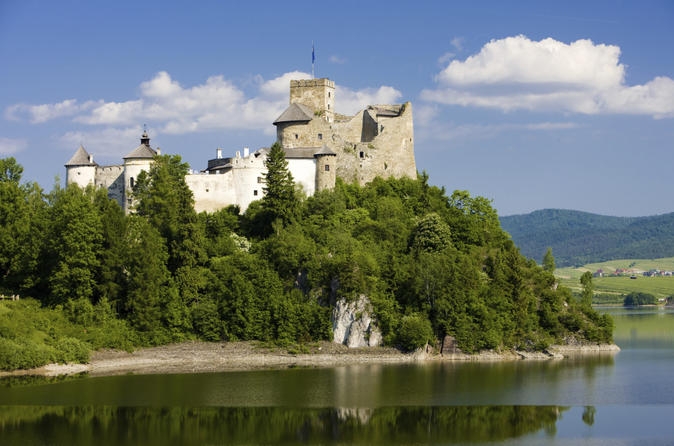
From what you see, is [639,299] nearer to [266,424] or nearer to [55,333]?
[55,333]

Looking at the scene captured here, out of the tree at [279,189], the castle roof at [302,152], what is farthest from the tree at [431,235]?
the castle roof at [302,152]

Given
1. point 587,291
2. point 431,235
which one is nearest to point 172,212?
point 431,235

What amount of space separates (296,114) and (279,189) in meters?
8.46

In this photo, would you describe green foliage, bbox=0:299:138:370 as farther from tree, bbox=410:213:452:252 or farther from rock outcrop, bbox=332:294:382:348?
tree, bbox=410:213:452:252

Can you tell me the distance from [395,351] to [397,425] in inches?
704

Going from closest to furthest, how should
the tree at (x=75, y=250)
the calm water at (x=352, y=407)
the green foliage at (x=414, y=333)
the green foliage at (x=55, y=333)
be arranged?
the calm water at (x=352, y=407)
the green foliage at (x=55, y=333)
the green foliage at (x=414, y=333)
the tree at (x=75, y=250)

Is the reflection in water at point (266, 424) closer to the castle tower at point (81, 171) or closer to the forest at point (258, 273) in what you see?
the forest at point (258, 273)

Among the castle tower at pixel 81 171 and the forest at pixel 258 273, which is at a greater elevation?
the castle tower at pixel 81 171

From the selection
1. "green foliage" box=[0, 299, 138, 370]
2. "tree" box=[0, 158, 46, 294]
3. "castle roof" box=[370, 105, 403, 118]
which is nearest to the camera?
"green foliage" box=[0, 299, 138, 370]

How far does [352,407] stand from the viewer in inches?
1670

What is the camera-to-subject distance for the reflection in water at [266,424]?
37.2 m

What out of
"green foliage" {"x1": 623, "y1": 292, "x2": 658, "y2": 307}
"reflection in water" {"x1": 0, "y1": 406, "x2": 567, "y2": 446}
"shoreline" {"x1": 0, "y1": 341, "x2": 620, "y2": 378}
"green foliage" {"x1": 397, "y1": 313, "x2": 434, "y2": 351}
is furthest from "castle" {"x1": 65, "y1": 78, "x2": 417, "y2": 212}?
"green foliage" {"x1": 623, "y1": 292, "x2": 658, "y2": 307}

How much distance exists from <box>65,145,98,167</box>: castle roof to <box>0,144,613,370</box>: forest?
288 cm

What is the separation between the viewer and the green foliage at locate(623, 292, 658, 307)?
154 metres
